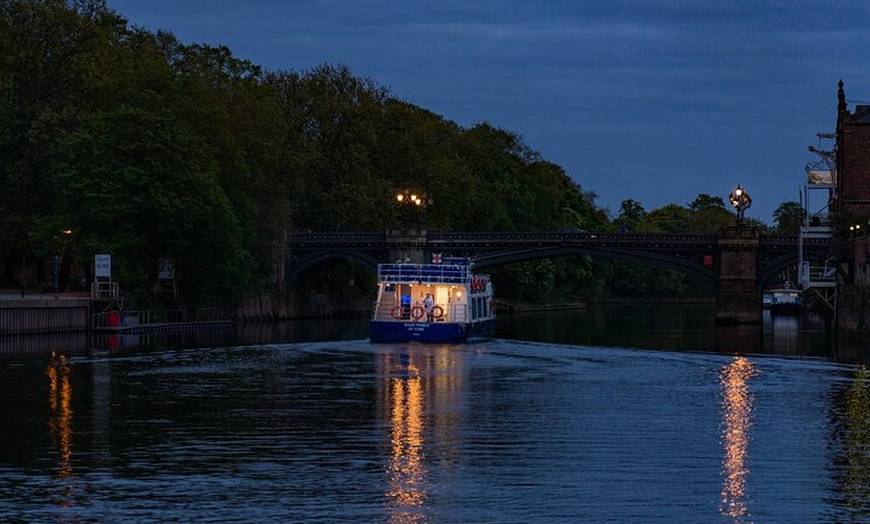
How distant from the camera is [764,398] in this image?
204 ft

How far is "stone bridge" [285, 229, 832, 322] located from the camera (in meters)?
141

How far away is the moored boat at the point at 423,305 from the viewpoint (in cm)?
9219

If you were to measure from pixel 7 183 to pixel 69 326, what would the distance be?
14.6 m

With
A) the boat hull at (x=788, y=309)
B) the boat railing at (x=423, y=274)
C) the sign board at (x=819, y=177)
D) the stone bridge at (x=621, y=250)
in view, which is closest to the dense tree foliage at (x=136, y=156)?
the stone bridge at (x=621, y=250)

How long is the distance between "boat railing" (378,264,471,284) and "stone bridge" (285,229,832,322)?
46101mm

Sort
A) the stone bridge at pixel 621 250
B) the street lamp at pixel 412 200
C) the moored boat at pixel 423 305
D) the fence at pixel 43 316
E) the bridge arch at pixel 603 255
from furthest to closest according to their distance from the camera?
the street lamp at pixel 412 200 → the bridge arch at pixel 603 255 → the stone bridge at pixel 621 250 → the fence at pixel 43 316 → the moored boat at pixel 423 305

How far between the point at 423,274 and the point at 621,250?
51851 mm

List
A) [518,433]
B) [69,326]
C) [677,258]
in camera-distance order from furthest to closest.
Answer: [677,258], [69,326], [518,433]

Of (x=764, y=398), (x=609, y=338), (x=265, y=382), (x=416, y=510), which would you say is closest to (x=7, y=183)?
(x=609, y=338)

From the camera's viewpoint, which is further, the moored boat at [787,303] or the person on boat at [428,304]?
the moored boat at [787,303]

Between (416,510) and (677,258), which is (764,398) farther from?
(677,258)

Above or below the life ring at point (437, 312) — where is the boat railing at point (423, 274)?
above

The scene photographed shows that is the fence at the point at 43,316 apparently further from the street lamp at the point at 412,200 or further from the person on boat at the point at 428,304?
the street lamp at the point at 412,200

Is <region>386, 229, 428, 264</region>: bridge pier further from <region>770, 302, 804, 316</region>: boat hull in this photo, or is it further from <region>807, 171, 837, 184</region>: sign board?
<region>770, 302, 804, 316</region>: boat hull
